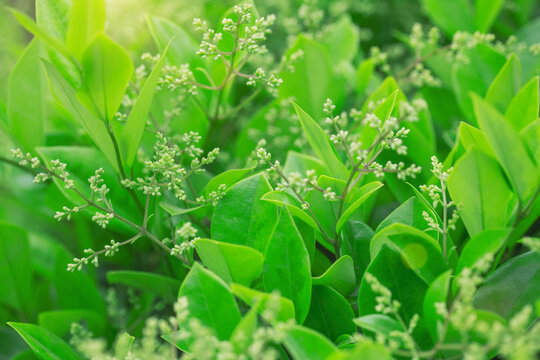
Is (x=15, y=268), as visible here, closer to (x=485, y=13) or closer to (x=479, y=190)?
(x=479, y=190)

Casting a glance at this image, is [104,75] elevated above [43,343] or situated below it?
above

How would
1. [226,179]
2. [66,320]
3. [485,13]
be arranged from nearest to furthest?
[226,179], [66,320], [485,13]

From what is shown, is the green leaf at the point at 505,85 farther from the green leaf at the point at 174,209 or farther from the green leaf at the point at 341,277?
the green leaf at the point at 174,209

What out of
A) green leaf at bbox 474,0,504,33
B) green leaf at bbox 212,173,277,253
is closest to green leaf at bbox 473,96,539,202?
green leaf at bbox 212,173,277,253

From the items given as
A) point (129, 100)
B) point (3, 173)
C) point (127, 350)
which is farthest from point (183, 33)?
point (3, 173)

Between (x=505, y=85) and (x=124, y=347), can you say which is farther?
(x=505, y=85)

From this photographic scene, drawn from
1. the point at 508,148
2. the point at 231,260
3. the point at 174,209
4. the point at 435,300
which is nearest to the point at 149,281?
the point at 174,209

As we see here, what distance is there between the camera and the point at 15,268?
1117 mm

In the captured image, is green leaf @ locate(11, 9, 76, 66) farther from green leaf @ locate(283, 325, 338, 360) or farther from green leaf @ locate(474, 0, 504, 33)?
green leaf @ locate(474, 0, 504, 33)


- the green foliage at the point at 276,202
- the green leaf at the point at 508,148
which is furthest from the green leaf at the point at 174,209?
the green leaf at the point at 508,148

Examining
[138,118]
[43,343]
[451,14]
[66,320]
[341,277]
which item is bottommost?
[66,320]

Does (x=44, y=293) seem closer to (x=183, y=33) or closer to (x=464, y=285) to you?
(x=183, y=33)

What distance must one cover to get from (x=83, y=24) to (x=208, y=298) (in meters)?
0.44

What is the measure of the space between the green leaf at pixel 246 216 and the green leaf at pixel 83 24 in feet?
1.05
